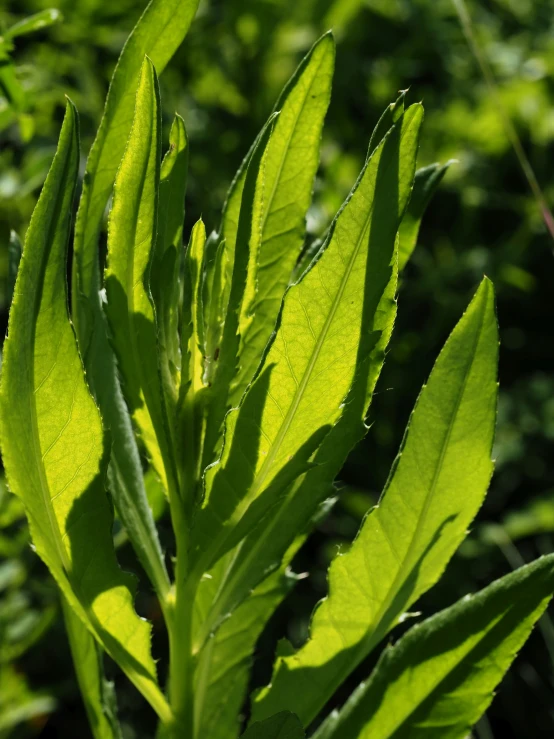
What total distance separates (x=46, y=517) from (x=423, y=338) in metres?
1.95

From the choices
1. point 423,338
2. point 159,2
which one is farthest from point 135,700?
point 159,2

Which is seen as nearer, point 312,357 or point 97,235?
point 312,357

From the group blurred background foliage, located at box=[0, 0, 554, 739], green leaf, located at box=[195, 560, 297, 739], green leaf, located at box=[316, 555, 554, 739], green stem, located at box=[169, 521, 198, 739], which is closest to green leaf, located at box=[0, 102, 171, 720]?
green stem, located at box=[169, 521, 198, 739]

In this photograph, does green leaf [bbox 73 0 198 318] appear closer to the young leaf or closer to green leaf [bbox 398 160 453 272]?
the young leaf

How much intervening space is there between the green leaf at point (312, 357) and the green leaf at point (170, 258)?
11 centimetres

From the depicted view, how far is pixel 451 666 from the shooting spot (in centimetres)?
93

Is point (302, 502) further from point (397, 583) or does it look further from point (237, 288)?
point (237, 288)

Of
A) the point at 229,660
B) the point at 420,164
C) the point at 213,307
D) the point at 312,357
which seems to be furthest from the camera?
the point at 420,164

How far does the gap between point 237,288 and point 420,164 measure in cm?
198

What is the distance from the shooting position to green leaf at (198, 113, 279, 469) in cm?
84

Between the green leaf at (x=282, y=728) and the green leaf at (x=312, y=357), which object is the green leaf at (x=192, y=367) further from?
the green leaf at (x=282, y=728)

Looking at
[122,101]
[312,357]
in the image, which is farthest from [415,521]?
[122,101]

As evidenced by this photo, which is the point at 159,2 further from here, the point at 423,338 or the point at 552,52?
the point at 552,52

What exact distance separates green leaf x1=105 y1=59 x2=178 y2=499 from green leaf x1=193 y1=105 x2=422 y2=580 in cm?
8
